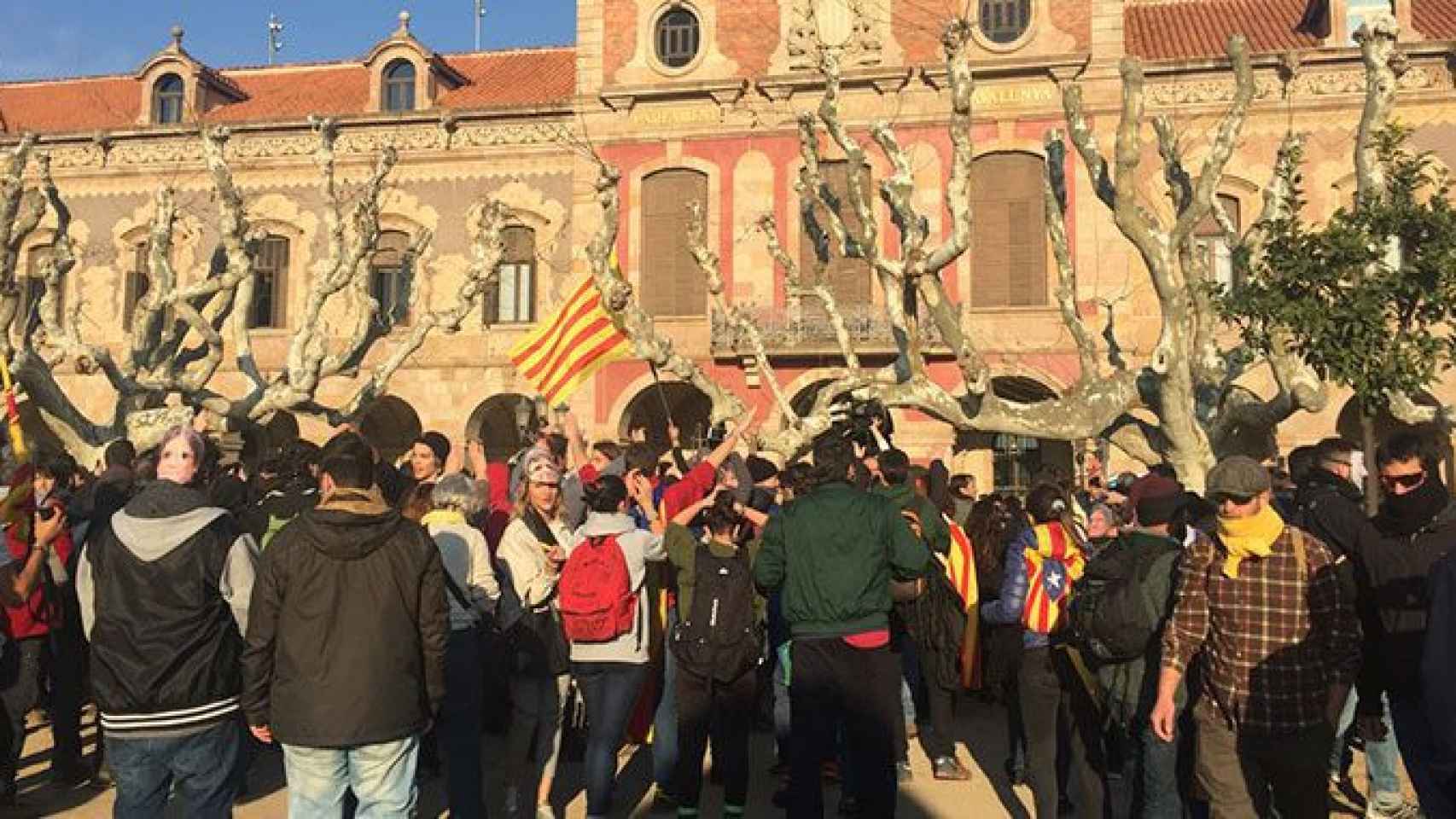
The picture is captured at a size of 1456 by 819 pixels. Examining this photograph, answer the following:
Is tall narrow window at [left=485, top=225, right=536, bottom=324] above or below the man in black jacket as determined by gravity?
above

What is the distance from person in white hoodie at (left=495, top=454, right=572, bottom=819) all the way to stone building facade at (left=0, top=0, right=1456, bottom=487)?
13235 mm

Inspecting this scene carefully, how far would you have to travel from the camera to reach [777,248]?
1719 centimetres

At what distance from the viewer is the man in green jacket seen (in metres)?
5.30

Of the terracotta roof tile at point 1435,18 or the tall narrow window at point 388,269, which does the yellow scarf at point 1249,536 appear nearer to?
the terracotta roof tile at point 1435,18

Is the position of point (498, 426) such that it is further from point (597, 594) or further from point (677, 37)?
point (597, 594)

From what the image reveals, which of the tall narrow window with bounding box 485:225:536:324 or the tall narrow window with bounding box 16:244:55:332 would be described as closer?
the tall narrow window with bounding box 485:225:536:324

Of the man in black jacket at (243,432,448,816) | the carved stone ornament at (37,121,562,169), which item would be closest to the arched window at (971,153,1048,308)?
the carved stone ornament at (37,121,562,169)

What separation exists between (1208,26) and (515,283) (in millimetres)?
14814

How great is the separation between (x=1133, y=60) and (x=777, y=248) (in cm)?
637

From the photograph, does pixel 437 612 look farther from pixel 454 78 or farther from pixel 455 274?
pixel 454 78

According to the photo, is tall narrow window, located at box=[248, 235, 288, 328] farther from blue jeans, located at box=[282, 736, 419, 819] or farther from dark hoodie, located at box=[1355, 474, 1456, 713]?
dark hoodie, located at box=[1355, 474, 1456, 713]

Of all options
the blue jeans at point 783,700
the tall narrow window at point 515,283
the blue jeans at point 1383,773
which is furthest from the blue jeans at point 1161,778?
the tall narrow window at point 515,283

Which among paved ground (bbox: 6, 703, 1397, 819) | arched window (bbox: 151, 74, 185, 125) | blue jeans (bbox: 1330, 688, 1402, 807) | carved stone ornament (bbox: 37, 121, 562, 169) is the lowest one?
paved ground (bbox: 6, 703, 1397, 819)

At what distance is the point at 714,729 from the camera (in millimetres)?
6488
